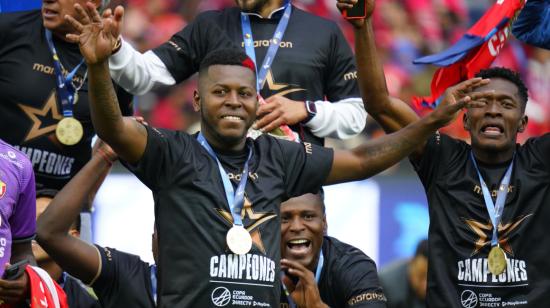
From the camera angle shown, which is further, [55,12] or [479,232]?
[55,12]

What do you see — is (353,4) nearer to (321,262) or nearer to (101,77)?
(101,77)

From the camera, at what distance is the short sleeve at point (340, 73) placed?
8.59 meters

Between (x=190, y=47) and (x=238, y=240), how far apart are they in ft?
6.39

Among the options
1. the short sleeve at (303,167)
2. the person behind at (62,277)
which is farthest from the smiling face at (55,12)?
the short sleeve at (303,167)

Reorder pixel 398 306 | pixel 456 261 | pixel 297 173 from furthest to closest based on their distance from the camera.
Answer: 1. pixel 398 306
2. pixel 456 261
3. pixel 297 173

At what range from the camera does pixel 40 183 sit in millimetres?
8648

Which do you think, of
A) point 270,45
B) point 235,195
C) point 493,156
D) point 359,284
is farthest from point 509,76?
point 235,195

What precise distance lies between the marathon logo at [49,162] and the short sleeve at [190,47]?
866 millimetres

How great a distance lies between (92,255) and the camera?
8.00m

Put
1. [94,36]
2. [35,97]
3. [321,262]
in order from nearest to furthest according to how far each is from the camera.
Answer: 1. [94,36]
2. [35,97]
3. [321,262]

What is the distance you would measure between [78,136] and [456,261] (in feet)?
7.97

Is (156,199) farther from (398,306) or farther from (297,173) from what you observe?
(398,306)

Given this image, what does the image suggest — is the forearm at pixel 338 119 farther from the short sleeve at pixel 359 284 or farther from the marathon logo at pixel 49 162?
the marathon logo at pixel 49 162

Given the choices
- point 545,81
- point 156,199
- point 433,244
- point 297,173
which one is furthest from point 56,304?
point 545,81
